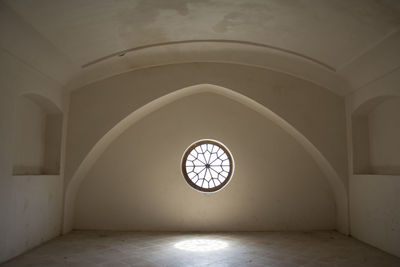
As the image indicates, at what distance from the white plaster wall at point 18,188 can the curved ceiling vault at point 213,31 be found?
766 mm

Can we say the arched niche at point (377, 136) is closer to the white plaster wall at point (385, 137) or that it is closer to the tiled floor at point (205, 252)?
the white plaster wall at point (385, 137)

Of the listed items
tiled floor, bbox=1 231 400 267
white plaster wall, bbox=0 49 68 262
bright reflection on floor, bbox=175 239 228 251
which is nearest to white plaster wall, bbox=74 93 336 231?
tiled floor, bbox=1 231 400 267

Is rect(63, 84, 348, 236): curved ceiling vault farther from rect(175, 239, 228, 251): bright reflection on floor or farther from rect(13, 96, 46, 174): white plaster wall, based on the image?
rect(175, 239, 228, 251): bright reflection on floor

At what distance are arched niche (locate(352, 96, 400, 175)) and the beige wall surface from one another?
0.43m

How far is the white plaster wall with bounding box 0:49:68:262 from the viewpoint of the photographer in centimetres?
528

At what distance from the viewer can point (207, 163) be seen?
8.60 m

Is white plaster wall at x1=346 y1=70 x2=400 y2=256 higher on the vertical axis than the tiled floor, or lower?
higher

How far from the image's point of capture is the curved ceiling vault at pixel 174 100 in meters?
7.72

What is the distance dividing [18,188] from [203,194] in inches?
163

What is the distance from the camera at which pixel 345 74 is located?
22.9 ft

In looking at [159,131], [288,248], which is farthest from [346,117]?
[159,131]

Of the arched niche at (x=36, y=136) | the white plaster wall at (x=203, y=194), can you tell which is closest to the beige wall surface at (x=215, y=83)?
the arched niche at (x=36, y=136)

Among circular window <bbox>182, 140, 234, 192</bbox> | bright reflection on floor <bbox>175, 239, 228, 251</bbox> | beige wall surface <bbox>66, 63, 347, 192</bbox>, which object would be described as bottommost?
bright reflection on floor <bbox>175, 239, 228, 251</bbox>

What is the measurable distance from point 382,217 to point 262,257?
249 cm
